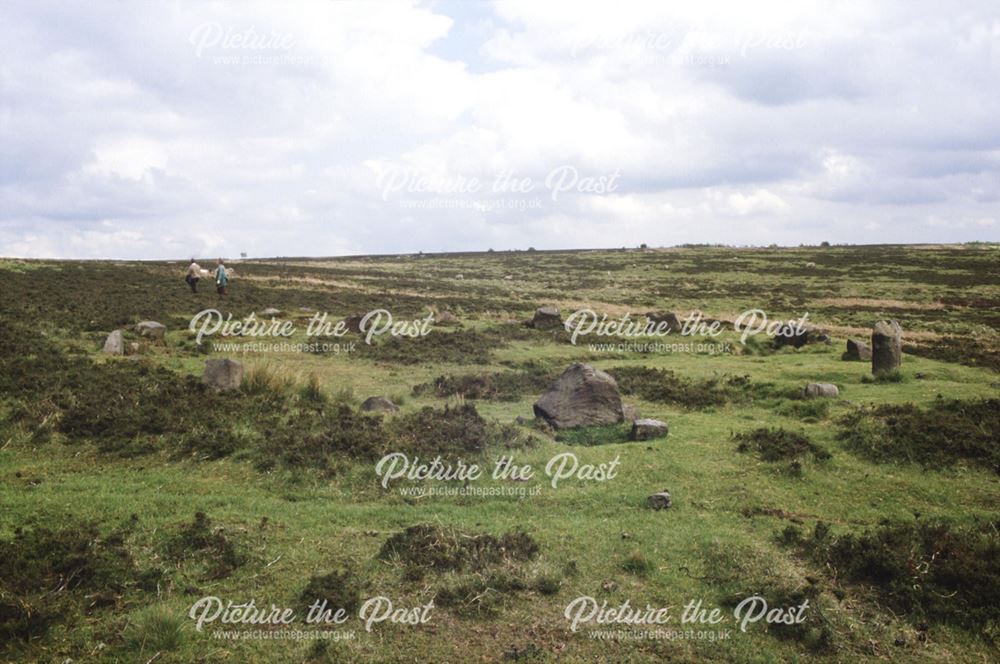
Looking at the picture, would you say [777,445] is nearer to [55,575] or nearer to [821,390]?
[821,390]

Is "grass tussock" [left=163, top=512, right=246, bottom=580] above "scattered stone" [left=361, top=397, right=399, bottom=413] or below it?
below

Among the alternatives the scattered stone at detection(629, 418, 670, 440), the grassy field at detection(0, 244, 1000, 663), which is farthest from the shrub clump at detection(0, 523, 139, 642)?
the scattered stone at detection(629, 418, 670, 440)

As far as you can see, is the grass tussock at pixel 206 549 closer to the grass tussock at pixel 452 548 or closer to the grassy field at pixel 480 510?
the grassy field at pixel 480 510

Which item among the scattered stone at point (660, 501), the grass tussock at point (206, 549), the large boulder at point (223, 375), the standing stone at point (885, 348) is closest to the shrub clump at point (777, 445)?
the scattered stone at point (660, 501)

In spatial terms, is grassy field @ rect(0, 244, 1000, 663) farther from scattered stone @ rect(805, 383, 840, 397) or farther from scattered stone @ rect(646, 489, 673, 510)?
scattered stone @ rect(805, 383, 840, 397)

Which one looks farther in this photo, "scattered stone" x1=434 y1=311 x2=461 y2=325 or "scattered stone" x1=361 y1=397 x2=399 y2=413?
"scattered stone" x1=434 y1=311 x2=461 y2=325

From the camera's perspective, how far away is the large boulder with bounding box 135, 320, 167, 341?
2623 cm

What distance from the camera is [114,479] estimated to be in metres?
13.1

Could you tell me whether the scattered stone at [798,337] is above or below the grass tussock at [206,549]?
above

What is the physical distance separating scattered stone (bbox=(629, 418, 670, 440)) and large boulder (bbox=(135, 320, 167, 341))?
2100 cm

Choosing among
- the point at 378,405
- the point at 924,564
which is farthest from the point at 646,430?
the point at 378,405

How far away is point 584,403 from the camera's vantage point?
1753 centimetres

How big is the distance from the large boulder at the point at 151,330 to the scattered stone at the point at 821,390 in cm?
2597

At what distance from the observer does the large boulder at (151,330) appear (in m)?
26.2
